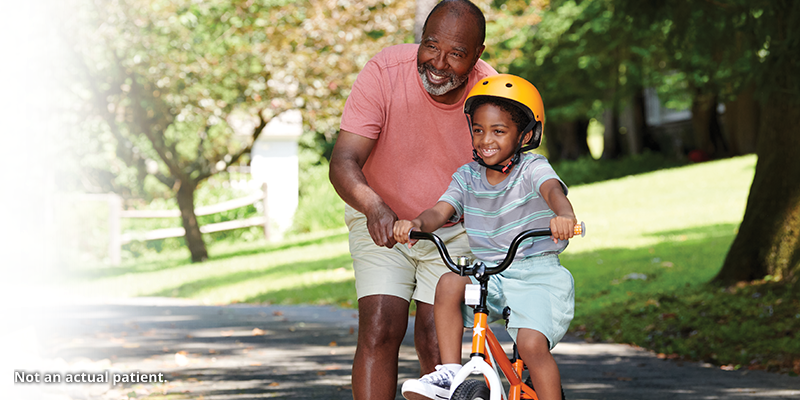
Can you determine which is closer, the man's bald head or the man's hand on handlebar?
the man's hand on handlebar

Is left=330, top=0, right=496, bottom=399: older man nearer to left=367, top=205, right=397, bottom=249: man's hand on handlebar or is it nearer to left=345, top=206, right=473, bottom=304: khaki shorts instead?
left=345, top=206, right=473, bottom=304: khaki shorts

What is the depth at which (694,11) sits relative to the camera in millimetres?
9352

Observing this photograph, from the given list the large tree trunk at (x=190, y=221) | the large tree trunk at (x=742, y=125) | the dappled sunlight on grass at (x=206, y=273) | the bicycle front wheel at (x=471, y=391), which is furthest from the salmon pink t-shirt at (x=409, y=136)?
the large tree trunk at (x=742, y=125)

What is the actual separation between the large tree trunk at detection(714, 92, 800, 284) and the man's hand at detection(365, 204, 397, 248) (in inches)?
255

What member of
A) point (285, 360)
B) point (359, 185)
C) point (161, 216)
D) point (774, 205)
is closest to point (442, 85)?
point (359, 185)

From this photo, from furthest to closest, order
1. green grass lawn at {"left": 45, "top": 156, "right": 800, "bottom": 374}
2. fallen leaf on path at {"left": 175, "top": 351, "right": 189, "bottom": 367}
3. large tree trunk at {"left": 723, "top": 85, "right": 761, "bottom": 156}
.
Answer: large tree trunk at {"left": 723, "top": 85, "right": 761, "bottom": 156}, green grass lawn at {"left": 45, "top": 156, "right": 800, "bottom": 374}, fallen leaf on path at {"left": 175, "top": 351, "right": 189, "bottom": 367}

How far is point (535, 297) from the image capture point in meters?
3.59

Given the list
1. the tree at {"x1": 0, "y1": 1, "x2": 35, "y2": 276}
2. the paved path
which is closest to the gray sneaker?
the tree at {"x1": 0, "y1": 1, "x2": 35, "y2": 276}

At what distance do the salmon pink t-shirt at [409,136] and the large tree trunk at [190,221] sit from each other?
52.3ft

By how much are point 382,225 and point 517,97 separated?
0.74 m

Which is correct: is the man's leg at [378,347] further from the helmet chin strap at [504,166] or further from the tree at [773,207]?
the tree at [773,207]

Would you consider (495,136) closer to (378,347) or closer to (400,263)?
(400,263)

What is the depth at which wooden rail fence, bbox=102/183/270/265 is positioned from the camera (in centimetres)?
2059

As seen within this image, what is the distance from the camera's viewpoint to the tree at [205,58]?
16.5 metres
